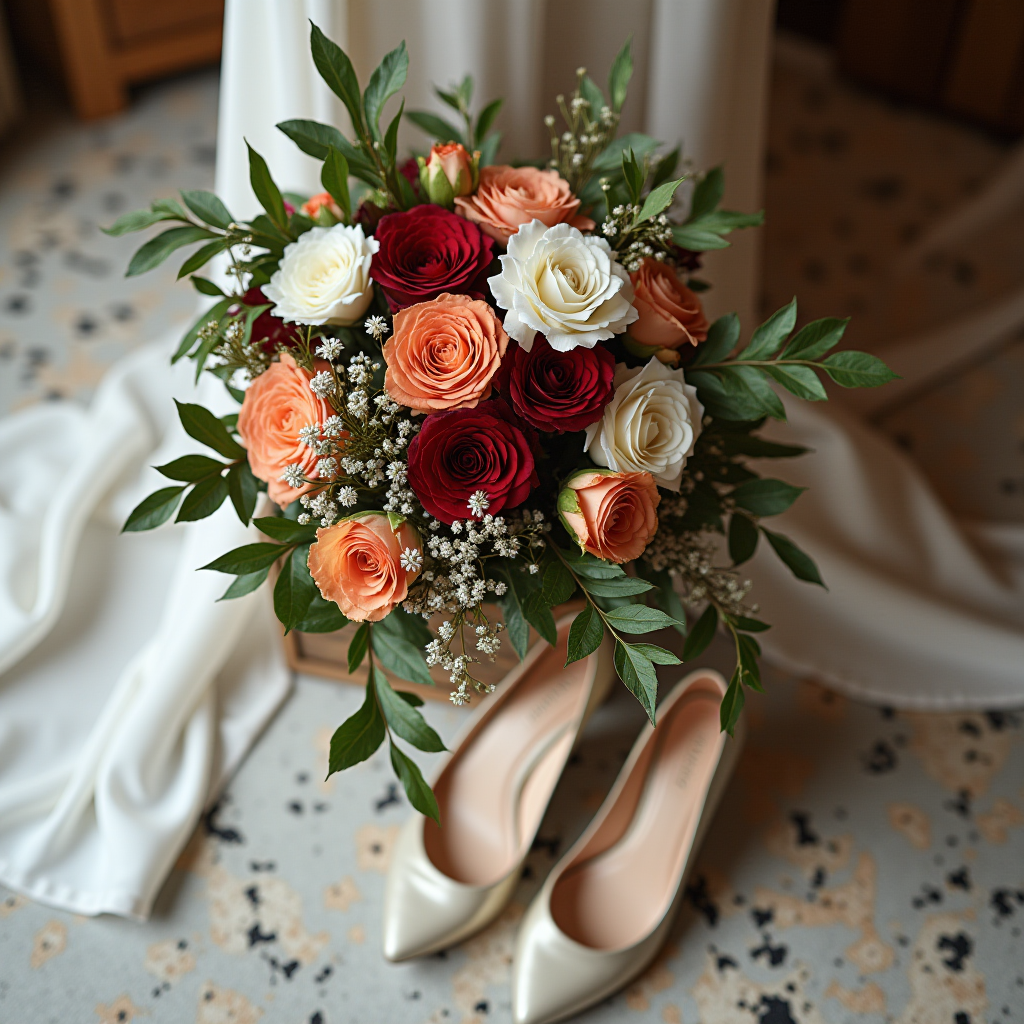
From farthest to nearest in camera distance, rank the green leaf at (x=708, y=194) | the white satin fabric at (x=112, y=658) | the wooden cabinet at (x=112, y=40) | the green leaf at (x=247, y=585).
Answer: the wooden cabinet at (x=112, y=40), the white satin fabric at (x=112, y=658), the green leaf at (x=708, y=194), the green leaf at (x=247, y=585)

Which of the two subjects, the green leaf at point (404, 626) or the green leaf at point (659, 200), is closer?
the green leaf at point (659, 200)

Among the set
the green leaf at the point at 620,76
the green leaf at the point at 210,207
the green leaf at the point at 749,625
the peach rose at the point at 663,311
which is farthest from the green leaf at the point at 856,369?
the green leaf at the point at 210,207

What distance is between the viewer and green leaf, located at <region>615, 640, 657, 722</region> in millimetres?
754

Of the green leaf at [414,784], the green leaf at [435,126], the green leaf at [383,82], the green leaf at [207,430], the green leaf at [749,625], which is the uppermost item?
the green leaf at [383,82]

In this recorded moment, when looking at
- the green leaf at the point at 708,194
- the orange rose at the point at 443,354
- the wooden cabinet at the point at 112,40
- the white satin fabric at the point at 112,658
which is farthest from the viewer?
the wooden cabinet at the point at 112,40

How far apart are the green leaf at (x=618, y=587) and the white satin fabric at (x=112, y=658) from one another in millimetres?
471

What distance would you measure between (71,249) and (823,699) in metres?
1.48

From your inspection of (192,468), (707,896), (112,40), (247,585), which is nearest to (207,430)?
(192,468)

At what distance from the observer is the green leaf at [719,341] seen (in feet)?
2.84

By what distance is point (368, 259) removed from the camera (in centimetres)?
79

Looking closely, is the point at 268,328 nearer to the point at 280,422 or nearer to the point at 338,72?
the point at 280,422

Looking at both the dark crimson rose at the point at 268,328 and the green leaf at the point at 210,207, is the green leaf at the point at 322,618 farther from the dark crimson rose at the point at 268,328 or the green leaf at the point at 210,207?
the green leaf at the point at 210,207

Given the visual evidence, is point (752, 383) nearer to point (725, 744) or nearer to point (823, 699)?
point (725, 744)

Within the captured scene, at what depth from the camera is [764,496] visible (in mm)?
923
